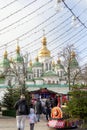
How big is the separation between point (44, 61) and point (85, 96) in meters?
81.3

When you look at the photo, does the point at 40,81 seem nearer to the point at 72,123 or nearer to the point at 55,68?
the point at 55,68

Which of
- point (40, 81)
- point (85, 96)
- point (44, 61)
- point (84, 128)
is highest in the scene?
point (44, 61)

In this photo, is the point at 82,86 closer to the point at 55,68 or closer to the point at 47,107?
the point at 47,107

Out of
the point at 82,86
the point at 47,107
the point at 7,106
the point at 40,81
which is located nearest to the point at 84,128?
the point at 82,86

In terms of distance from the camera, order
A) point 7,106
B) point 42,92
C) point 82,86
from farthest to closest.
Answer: point 42,92, point 7,106, point 82,86

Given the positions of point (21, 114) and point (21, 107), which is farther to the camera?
point (21, 107)

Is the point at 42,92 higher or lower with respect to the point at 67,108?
higher

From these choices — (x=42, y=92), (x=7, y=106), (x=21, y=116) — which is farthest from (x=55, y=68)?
(x=21, y=116)

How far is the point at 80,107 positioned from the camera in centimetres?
2050

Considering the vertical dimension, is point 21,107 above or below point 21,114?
above

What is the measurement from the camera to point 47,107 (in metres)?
27.4

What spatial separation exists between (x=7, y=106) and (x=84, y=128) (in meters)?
12.1

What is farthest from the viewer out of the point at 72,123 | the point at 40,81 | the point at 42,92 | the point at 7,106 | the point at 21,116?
the point at 40,81

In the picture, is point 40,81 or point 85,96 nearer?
point 85,96
